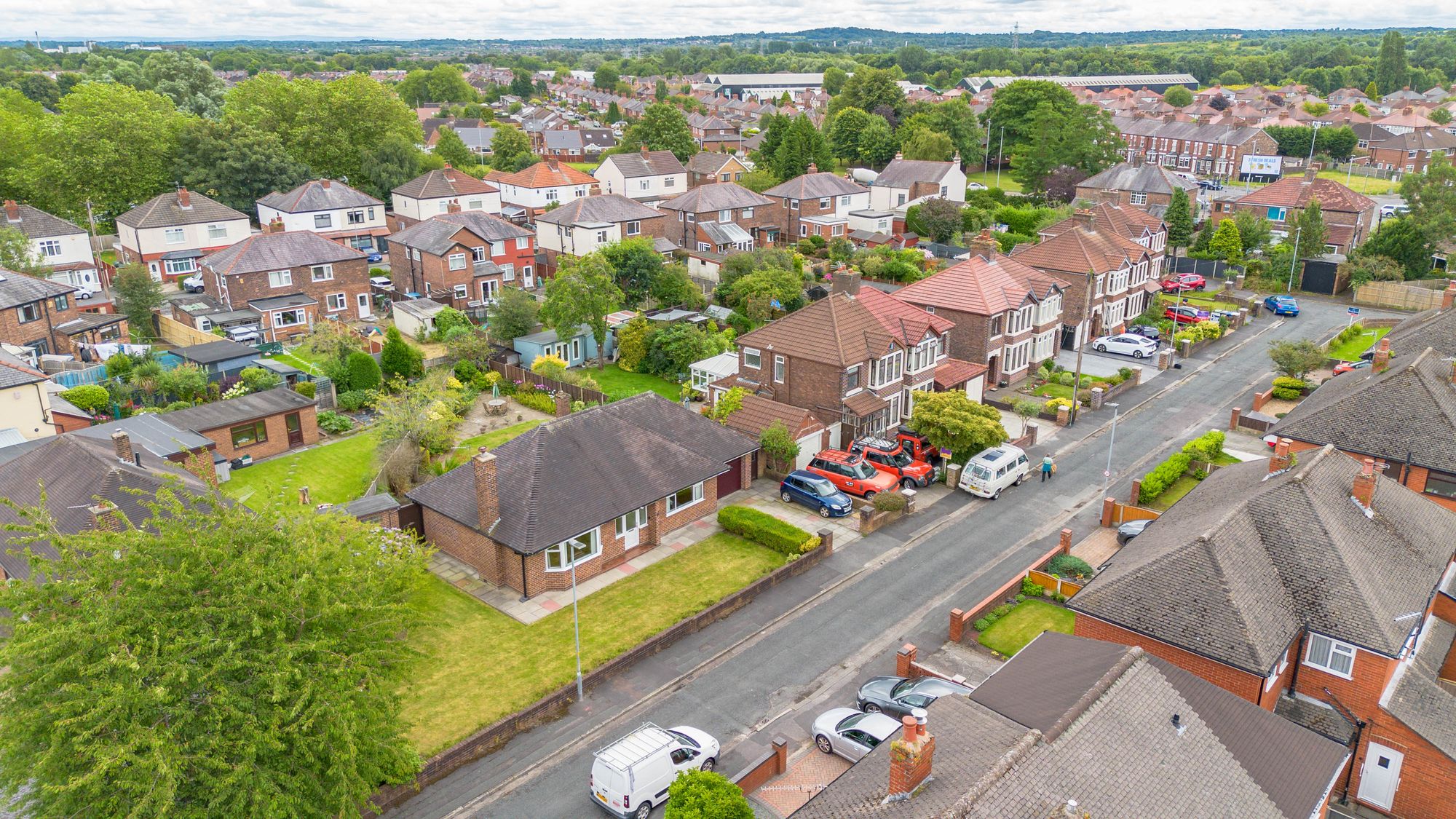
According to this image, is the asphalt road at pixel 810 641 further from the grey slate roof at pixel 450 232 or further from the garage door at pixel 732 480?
the grey slate roof at pixel 450 232

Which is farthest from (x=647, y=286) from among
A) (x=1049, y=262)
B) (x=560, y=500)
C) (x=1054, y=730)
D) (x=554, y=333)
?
(x=1054, y=730)

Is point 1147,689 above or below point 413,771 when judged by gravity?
above

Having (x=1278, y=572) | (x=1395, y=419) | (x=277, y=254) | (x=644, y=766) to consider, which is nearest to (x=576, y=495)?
(x=644, y=766)

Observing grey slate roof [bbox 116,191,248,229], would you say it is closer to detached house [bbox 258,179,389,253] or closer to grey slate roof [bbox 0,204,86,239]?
grey slate roof [bbox 0,204,86,239]

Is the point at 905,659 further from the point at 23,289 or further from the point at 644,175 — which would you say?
the point at 644,175

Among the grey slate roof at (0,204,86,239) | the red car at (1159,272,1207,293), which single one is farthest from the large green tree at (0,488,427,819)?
the red car at (1159,272,1207,293)

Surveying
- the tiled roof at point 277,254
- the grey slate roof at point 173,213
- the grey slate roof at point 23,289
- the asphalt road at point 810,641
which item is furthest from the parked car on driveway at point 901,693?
the grey slate roof at point 173,213

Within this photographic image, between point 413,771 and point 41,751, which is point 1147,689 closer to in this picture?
point 413,771
